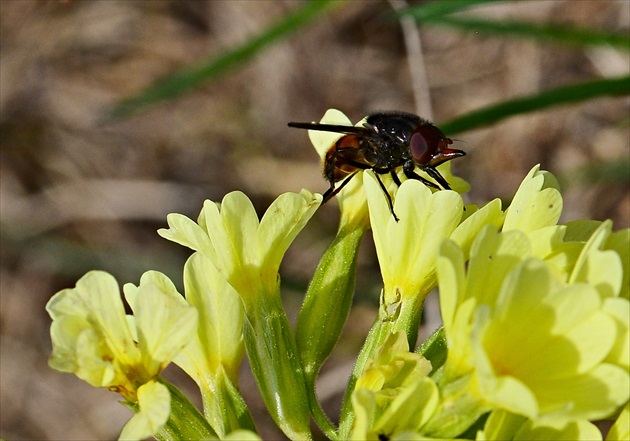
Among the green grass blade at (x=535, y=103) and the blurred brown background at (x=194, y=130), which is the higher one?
the green grass blade at (x=535, y=103)

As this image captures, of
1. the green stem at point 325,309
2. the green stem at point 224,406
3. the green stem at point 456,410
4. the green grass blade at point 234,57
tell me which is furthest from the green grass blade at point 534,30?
the green stem at point 456,410

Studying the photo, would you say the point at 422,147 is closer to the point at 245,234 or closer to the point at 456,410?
the point at 245,234

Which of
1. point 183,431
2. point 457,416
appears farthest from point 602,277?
point 183,431

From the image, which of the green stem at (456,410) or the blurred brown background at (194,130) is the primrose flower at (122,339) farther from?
the blurred brown background at (194,130)

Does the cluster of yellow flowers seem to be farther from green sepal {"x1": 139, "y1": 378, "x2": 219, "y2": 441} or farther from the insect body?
the insect body

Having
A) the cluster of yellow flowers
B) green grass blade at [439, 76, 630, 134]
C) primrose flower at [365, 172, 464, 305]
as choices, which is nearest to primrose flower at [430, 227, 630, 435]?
the cluster of yellow flowers

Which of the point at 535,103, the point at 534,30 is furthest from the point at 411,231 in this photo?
the point at 534,30

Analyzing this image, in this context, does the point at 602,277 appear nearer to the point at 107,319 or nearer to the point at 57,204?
the point at 107,319
